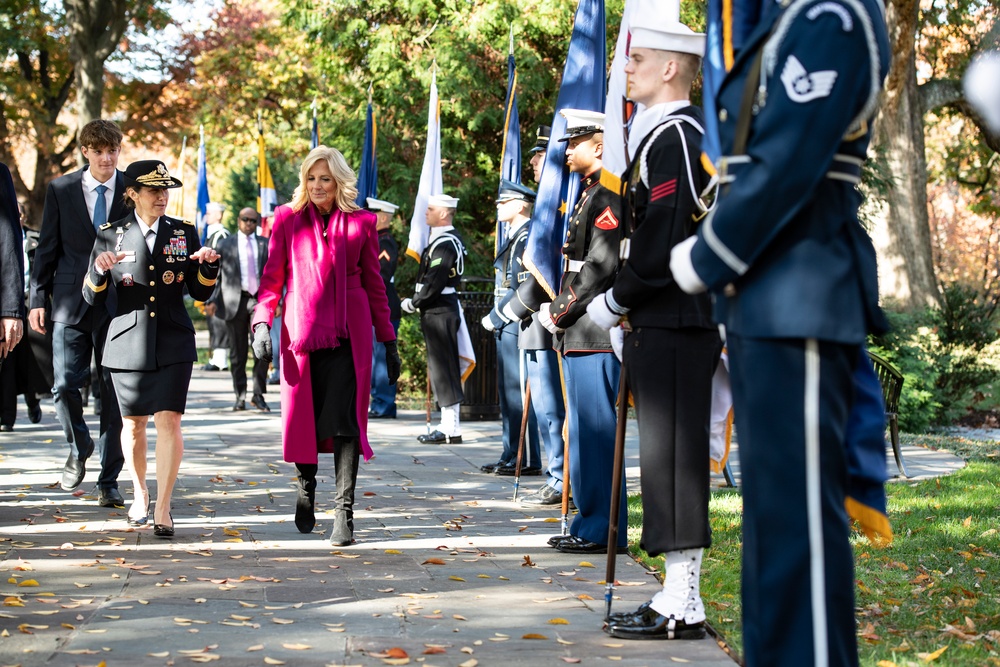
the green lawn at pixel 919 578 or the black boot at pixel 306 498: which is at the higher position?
the black boot at pixel 306 498

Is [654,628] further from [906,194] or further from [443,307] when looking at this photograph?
[906,194]

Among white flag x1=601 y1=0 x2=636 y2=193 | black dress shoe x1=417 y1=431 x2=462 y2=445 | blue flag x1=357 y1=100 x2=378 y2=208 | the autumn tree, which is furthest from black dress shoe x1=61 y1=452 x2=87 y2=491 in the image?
the autumn tree

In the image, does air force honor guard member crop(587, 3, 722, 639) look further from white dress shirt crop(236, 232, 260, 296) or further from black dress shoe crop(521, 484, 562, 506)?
white dress shirt crop(236, 232, 260, 296)

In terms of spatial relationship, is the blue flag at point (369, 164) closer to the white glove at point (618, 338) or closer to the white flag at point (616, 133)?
the white flag at point (616, 133)

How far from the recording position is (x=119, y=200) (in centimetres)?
834

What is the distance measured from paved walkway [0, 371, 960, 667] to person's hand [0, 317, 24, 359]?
3.51 feet

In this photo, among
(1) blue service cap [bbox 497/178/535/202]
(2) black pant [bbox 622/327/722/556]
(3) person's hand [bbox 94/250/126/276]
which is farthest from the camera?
(1) blue service cap [bbox 497/178/535/202]

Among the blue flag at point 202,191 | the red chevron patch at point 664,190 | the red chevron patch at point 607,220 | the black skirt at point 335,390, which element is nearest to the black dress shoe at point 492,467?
the black skirt at point 335,390

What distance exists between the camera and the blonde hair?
7012 mm

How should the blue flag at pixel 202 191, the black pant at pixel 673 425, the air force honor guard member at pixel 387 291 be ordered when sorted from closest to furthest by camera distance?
1. the black pant at pixel 673 425
2. the air force honor guard member at pixel 387 291
3. the blue flag at pixel 202 191

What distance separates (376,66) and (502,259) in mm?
9945

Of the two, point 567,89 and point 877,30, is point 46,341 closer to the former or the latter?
point 567,89

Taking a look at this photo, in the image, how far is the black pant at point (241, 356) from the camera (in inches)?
600

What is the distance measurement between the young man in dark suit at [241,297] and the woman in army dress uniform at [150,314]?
7156 millimetres
